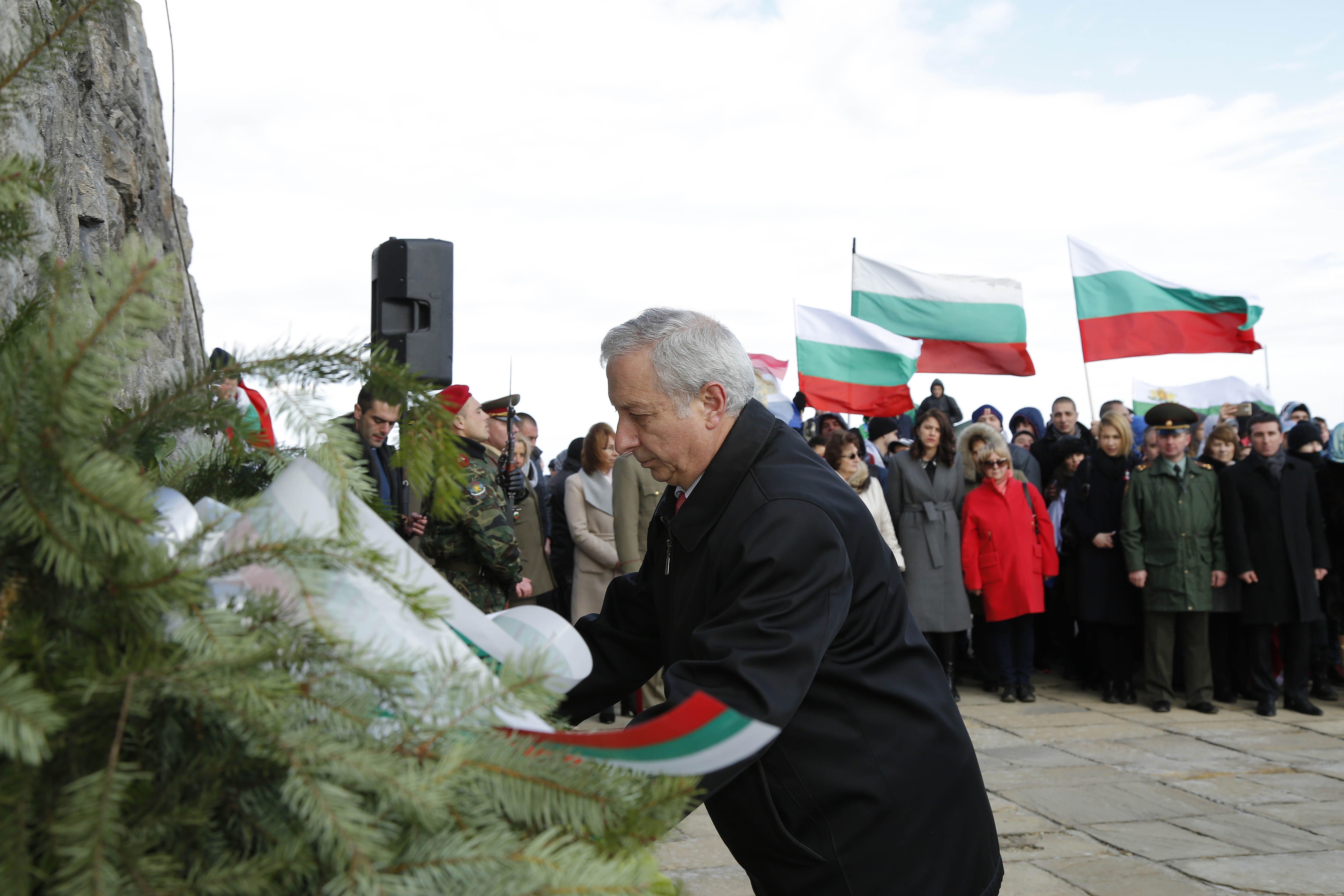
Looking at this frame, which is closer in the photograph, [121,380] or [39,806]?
[39,806]

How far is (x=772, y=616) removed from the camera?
1.78 metres

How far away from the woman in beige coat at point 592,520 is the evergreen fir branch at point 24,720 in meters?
7.16

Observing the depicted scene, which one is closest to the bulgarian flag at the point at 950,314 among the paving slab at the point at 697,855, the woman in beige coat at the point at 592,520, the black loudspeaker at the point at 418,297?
the woman in beige coat at the point at 592,520

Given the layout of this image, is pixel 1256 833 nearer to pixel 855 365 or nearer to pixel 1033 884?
pixel 1033 884

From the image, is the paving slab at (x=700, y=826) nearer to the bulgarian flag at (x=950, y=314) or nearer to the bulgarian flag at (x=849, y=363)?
the bulgarian flag at (x=849, y=363)

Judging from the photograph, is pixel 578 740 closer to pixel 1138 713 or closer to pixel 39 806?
pixel 39 806

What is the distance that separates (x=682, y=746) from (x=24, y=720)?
0.54 meters

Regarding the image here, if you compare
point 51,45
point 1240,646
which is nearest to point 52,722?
point 51,45

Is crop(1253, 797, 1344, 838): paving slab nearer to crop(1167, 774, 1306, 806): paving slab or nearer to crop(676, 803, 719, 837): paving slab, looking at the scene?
crop(1167, 774, 1306, 806): paving slab

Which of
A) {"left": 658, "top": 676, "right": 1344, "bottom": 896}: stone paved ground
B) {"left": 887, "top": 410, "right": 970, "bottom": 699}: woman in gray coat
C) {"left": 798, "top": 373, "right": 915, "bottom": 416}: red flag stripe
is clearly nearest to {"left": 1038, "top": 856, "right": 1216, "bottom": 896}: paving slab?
{"left": 658, "top": 676, "right": 1344, "bottom": 896}: stone paved ground

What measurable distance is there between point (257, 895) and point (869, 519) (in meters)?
1.49

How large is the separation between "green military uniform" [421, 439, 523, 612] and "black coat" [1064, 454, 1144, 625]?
520cm

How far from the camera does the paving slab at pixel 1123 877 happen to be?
4426mm

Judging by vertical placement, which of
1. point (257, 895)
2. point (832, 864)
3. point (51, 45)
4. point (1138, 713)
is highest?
point (51, 45)
